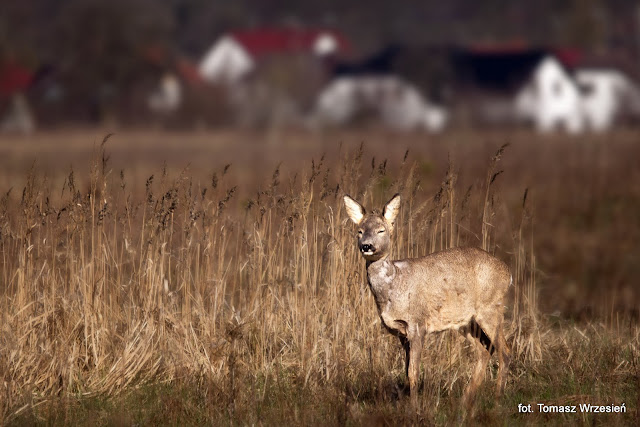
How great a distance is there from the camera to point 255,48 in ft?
273

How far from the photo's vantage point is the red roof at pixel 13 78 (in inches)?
2655

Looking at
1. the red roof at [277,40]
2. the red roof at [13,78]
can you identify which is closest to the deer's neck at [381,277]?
the red roof at [13,78]

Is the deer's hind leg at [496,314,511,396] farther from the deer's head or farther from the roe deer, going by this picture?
the deer's head

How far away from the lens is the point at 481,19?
13350 centimetres

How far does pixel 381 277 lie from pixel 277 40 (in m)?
80.5

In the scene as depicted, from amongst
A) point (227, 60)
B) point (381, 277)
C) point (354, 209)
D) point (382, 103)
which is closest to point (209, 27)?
point (227, 60)

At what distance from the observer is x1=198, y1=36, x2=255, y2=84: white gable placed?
79.5 meters

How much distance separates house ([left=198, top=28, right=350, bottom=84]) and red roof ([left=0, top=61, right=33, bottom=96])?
1347 centimetres

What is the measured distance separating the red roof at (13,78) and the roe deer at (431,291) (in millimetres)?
61483

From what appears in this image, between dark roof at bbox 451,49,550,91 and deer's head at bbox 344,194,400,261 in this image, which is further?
dark roof at bbox 451,49,550,91

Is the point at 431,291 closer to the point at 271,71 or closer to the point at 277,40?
the point at 271,71

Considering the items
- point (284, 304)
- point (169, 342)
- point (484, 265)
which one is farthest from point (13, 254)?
point (484, 265)

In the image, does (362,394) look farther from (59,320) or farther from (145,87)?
(145,87)

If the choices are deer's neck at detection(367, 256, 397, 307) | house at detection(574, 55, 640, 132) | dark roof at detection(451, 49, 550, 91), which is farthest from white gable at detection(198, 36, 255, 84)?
deer's neck at detection(367, 256, 397, 307)
